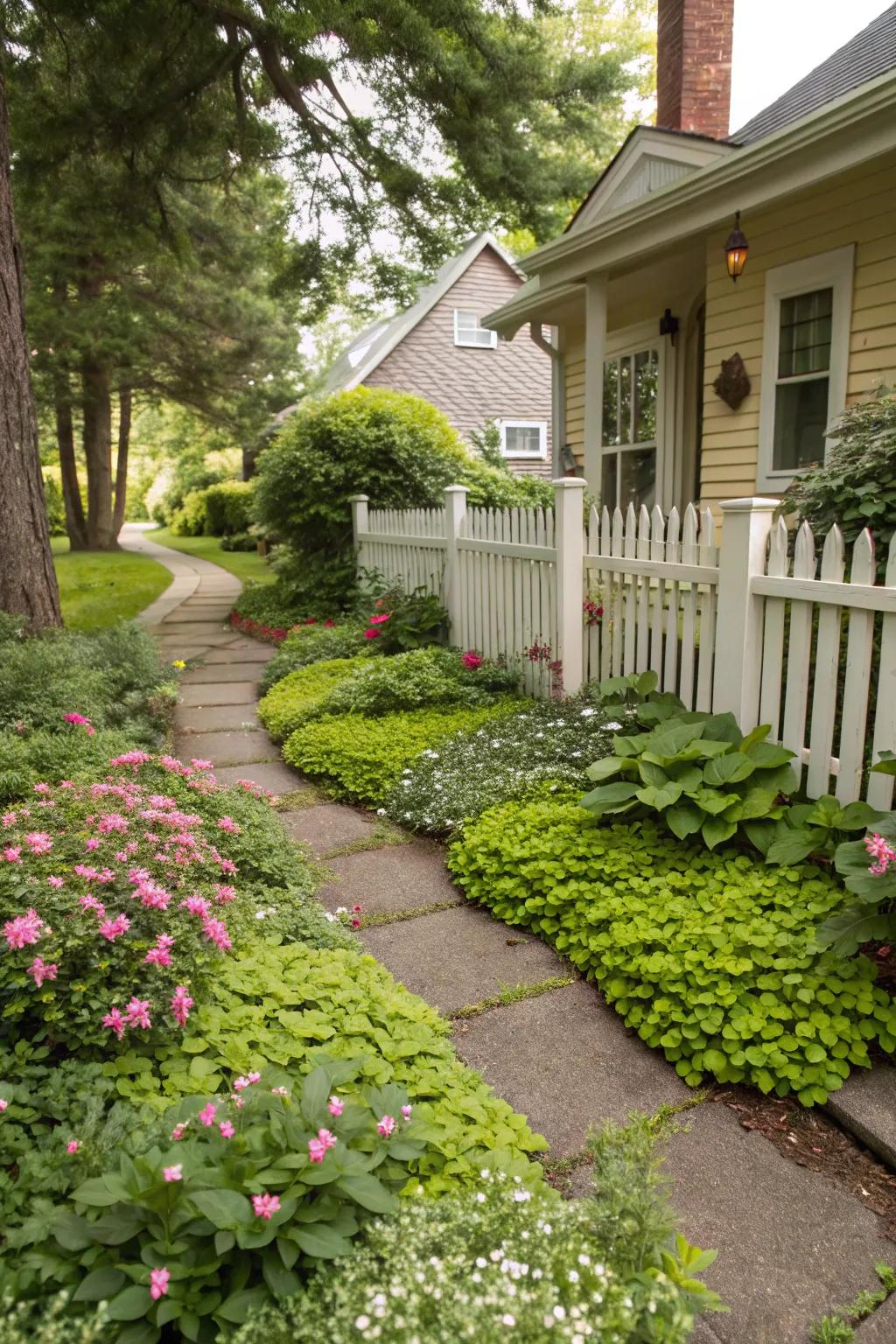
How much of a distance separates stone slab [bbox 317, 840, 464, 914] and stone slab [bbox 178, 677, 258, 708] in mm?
3088

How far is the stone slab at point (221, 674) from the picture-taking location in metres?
7.48

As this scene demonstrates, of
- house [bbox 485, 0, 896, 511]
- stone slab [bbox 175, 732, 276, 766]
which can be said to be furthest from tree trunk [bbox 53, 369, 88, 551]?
stone slab [bbox 175, 732, 276, 766]

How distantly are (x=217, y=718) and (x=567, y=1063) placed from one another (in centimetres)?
444

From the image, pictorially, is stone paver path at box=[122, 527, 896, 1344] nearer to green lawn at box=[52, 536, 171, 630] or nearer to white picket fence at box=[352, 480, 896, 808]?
white picket fence at box=[352, 480, 896, 808]

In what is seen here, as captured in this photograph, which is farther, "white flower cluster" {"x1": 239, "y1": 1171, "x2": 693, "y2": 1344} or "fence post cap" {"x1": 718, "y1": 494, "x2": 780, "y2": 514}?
"fence post cap" {"x1": 718, "y1": 494, "x2": 780, "y2": 514}

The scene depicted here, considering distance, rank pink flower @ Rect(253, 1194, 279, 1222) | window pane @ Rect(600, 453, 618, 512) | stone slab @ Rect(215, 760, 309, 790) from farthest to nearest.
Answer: window pane @ Rect(600, 453, 618, 512)
stone slab @ Rect(215, 760, 309, 790)
pink flower @ Rect(253, 1194, 279, 1222)

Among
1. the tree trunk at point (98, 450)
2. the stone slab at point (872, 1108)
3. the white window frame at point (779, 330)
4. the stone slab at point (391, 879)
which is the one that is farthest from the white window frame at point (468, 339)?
the stone slab at point (872, 1108)

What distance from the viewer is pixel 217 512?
2950cm

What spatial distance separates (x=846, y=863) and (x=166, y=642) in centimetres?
789

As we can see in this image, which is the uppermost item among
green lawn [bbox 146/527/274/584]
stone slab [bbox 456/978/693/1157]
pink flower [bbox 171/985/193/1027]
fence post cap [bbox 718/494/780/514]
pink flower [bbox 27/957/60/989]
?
fence post cap [bbox 718/494/780/514]

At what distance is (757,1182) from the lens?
79.4 inches

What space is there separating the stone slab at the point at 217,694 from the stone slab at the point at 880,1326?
5626mm

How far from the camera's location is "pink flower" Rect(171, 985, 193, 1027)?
75.9 inches

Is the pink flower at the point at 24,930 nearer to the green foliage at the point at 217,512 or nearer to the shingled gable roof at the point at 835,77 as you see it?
the shingled gable roof at the point at 835,77
